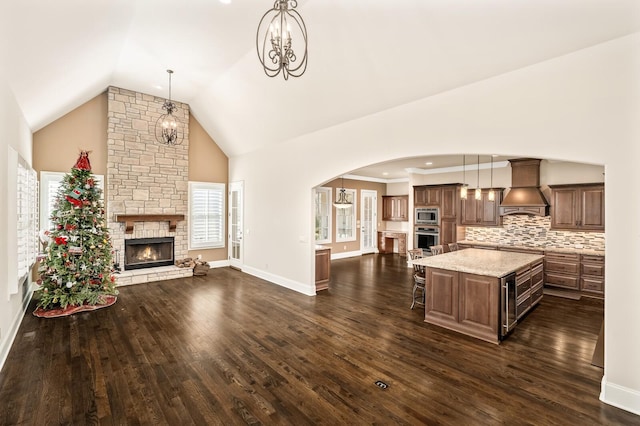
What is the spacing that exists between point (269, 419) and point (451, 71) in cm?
428

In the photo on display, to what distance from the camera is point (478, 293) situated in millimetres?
4043

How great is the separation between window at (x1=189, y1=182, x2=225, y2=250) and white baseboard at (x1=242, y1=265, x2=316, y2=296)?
4.58 ft

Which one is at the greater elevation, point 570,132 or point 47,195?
point 570,132

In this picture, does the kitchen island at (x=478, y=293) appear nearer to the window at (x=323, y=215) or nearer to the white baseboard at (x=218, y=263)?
the window at (x=323, y=215)

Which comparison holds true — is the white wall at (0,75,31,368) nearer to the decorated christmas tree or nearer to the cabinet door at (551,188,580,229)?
the decorated christmas tree

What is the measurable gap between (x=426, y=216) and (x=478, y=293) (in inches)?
203

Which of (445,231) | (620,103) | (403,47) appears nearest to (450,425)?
(620,103)

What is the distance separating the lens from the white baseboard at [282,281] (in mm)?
5992

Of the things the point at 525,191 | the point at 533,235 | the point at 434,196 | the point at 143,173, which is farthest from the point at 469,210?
the point at 143,173

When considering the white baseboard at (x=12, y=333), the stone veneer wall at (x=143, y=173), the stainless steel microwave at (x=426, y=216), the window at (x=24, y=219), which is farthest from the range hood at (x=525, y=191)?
the window at (x=24, y=219)

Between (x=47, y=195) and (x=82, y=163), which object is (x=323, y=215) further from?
(x=47, y=195)

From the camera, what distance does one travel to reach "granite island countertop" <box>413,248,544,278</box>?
3945mm

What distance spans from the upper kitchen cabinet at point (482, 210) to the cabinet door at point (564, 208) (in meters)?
1.17

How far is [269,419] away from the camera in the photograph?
242 centimetres
